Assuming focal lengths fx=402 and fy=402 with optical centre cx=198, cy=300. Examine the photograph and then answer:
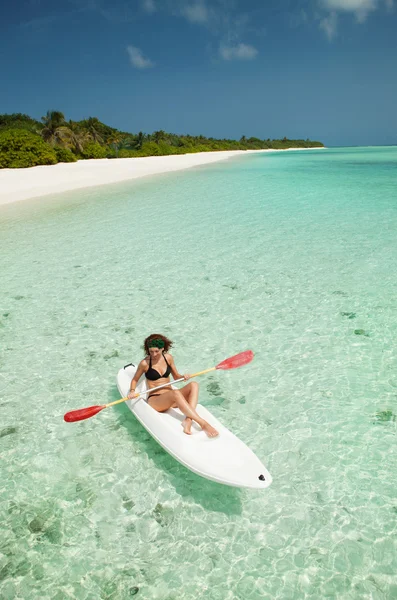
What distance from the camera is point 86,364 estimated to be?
257 inches

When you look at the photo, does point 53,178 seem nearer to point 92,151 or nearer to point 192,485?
point 92,151

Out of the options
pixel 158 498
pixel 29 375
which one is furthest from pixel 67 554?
pixel 29 375

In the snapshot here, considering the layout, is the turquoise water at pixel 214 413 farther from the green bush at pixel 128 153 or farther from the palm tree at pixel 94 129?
the palm tree at pixel 94 129

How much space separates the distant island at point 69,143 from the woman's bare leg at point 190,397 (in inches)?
1472

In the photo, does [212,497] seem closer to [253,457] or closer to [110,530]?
[253,457]

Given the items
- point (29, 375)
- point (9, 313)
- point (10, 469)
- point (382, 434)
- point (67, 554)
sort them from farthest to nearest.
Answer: point (9, 313)
point (29, 375)
point (382, 434)
point (10, 469)
point (67, 554)

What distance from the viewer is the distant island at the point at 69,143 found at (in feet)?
119

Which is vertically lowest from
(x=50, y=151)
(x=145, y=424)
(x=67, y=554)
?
(x=67, y=554)

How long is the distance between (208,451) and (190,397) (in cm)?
80

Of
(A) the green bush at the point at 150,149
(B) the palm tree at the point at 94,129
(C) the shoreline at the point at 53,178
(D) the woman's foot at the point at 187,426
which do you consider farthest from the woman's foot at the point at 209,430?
(B) the palm tree at the point at 94,129

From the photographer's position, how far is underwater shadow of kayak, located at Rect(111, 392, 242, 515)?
3.97m

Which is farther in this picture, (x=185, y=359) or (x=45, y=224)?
(x=45, y=224)

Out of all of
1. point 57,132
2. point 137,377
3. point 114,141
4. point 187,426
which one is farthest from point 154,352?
point 114,141

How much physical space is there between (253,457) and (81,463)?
2.01 m
